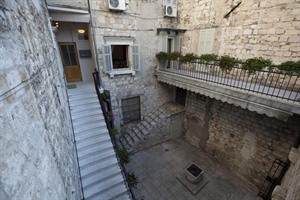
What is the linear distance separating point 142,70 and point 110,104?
9.08 ft

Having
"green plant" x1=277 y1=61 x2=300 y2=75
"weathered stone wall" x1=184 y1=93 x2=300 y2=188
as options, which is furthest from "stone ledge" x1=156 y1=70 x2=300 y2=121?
"weathered stone wall" x1=184 y1=93 x2=300 y2=188

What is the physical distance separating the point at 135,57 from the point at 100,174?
19.2 feet

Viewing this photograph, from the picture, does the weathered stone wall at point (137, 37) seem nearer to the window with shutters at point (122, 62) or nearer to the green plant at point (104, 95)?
the window with shutters at point (122, 62)

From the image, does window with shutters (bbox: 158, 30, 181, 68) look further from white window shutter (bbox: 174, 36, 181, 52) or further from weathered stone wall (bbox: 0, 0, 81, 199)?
weathered stone wall (bbox: 0, 0, 81, 199)

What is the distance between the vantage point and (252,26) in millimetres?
6039

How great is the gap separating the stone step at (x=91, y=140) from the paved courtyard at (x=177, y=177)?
9.18 feet

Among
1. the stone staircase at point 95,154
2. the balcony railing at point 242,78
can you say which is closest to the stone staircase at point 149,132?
the balcony railing at point 242,78

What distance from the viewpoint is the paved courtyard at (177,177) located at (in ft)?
20.8

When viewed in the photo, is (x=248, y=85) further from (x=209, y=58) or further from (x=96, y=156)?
(x=96, y=156)

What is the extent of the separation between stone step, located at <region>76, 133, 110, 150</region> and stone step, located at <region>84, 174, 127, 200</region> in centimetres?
139

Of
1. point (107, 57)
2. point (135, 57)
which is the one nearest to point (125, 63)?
point (135, 57)

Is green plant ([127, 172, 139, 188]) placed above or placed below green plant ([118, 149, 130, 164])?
below

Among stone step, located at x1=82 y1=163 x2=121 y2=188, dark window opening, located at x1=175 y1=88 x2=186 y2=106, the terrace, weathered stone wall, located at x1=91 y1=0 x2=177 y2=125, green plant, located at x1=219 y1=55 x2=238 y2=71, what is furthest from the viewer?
dark window opening, located at x1=175 y1=88 x2=186 y2=106

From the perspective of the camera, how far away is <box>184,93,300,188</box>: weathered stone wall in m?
5.82
